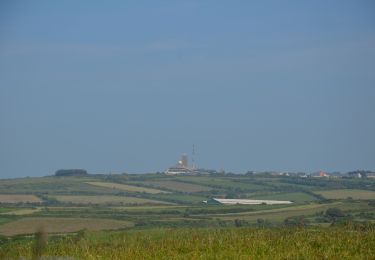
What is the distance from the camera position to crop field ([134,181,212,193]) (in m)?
107

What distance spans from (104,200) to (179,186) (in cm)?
2359

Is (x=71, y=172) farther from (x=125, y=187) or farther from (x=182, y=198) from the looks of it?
(x=182, y=198)

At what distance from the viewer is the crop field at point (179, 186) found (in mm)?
107444

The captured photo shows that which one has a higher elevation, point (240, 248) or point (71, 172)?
point (71, 172)

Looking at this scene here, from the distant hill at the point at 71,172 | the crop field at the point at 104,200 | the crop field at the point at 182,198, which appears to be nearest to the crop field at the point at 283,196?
the crop field at the point at 182,198

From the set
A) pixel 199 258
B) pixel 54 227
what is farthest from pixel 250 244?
pixel 54 227

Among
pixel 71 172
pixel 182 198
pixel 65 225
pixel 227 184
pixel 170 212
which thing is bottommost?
pixel 65 225

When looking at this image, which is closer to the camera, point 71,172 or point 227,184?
point 227,184

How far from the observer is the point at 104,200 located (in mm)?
89000

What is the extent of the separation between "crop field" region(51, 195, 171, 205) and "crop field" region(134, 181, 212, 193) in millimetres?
13235

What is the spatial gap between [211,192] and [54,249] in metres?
81.7

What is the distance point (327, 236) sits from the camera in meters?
24.2

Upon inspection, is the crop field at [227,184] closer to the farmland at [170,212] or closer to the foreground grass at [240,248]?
the farmland at [170,212]

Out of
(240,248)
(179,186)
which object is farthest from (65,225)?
(179,186)
